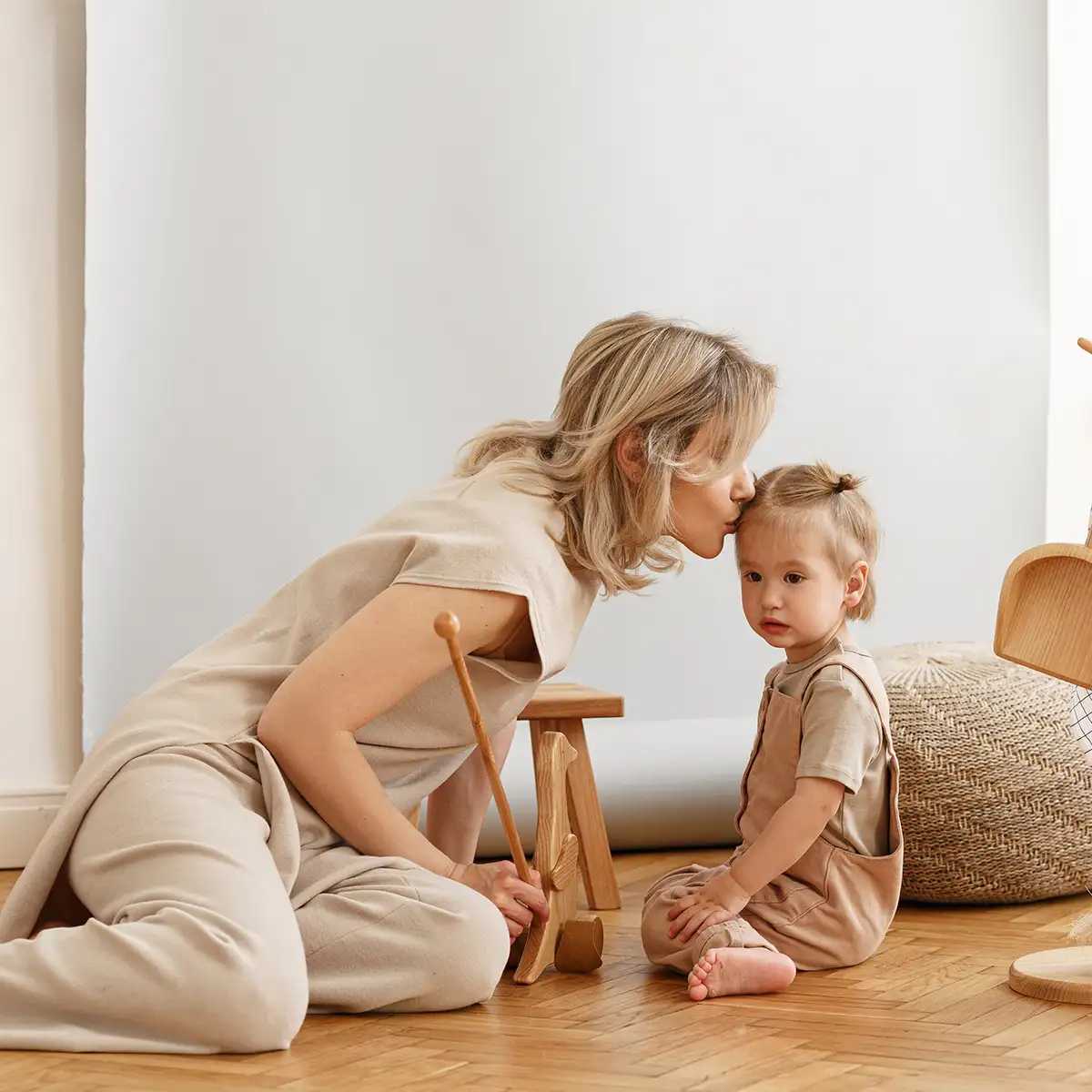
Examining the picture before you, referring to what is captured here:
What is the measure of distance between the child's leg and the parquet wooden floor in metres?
0.02

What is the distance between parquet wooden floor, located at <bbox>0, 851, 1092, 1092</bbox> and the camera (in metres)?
1.25

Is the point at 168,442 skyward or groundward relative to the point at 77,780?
skyward

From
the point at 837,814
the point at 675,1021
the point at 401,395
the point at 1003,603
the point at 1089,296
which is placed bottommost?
the point at 675,1021

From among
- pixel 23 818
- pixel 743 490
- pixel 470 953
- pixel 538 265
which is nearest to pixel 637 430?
pixel 743 490

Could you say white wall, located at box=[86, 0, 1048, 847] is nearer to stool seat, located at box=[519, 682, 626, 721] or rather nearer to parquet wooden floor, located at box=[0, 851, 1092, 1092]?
stool seat, located at box=[519, 682, 626, 721]

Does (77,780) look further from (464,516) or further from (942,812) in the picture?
(942,812)

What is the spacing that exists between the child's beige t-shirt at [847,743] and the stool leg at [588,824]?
443mm

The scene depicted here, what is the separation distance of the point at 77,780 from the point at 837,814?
2.64 ft

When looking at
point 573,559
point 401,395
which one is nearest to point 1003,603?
point 573,559

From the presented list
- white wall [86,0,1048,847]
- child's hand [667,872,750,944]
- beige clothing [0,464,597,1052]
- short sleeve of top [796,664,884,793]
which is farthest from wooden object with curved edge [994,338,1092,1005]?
white wall [86,0,1048,847]

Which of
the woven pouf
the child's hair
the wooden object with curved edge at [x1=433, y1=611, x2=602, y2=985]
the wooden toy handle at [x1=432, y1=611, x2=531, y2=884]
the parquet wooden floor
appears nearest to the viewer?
the parquet wooden floor

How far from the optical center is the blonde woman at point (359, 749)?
4.35 ft

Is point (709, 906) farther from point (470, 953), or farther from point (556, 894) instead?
point (470, 953)

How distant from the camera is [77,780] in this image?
1.58 meters
